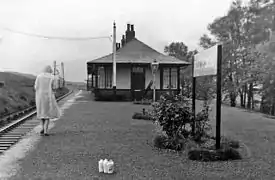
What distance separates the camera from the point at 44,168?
5.04m

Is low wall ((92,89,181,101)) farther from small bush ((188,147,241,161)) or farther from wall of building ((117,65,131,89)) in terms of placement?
small bush ((188,147,241,161))

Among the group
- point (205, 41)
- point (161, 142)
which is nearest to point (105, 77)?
point (205, 41)

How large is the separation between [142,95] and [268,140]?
54.1 ft

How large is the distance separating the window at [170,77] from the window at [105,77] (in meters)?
4.27

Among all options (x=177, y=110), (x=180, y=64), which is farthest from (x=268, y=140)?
(x=180, y=64)

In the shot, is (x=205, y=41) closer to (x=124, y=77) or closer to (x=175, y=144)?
(x=124, y=77)

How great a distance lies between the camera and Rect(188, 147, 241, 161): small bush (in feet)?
18.2

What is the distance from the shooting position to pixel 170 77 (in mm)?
25250

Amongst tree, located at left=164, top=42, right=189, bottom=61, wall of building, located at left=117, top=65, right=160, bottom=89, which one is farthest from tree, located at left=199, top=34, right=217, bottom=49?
tree, located at left=164, top=42, right=189, bottom=61

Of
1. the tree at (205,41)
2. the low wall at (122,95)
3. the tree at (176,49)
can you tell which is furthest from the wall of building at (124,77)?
the tree at (176,49)

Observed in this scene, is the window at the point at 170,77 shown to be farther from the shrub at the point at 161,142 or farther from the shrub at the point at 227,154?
the shrub at the point at 227,154

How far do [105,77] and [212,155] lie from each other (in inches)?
787

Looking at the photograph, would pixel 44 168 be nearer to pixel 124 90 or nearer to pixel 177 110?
pixel 177 110

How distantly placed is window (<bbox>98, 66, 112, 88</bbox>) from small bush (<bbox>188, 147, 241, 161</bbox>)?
1979 centimetres
